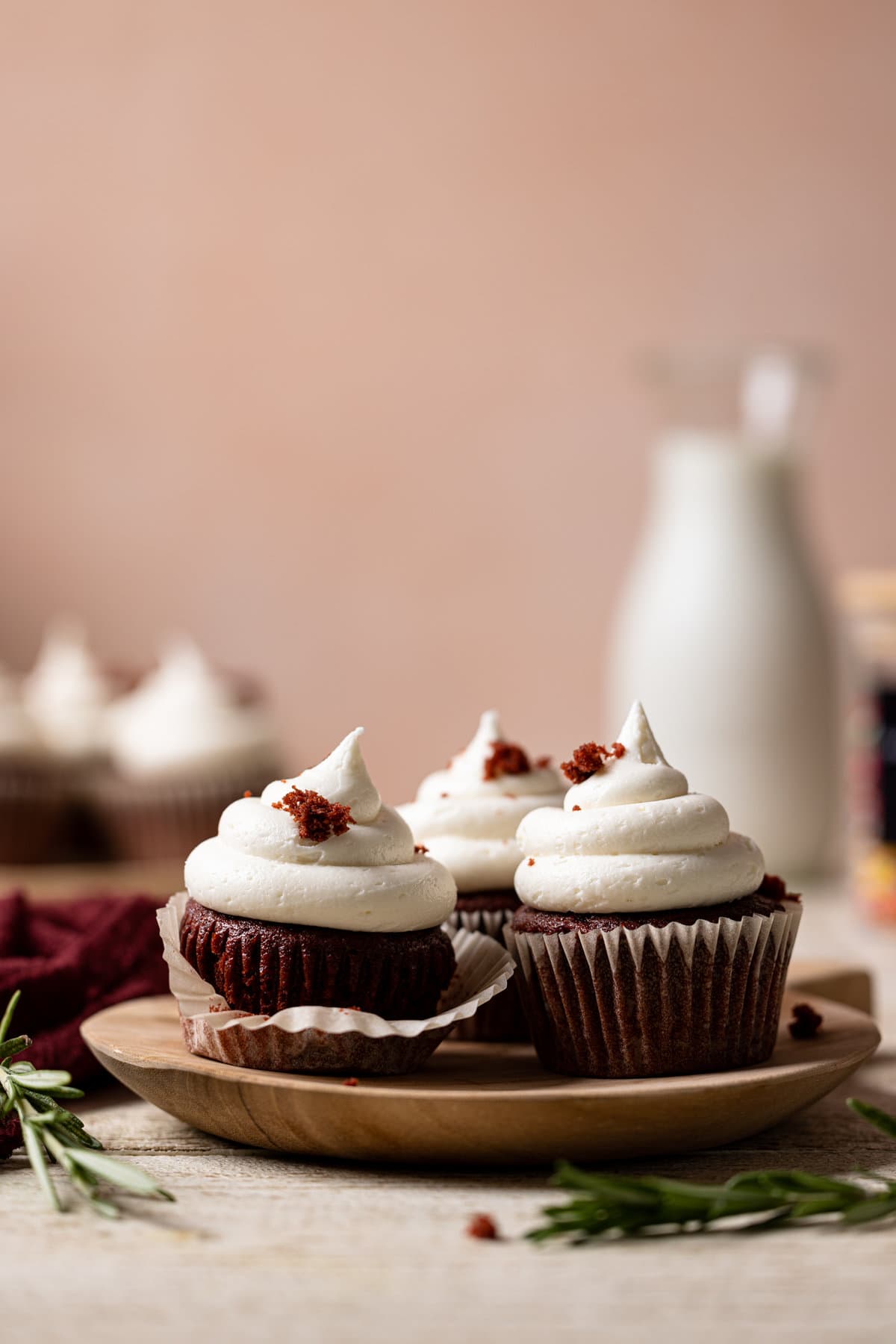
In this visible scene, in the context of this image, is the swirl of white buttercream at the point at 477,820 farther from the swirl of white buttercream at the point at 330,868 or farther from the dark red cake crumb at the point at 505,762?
the swirl of white buttercream at the point at 330,868

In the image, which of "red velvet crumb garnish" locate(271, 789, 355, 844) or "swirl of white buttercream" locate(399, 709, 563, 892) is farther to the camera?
"swirl of white buttercream" locate(399, 709, 563, 892)

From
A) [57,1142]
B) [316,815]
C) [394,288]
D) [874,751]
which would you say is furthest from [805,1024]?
[394,288]

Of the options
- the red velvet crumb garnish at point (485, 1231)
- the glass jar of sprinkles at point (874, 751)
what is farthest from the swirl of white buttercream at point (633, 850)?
the glass jar of sprinkles at point (874, 751)

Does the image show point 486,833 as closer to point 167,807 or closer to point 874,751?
point 874,751

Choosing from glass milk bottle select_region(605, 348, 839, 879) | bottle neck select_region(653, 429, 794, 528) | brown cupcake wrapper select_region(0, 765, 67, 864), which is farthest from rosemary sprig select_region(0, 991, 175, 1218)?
bottle neck select_region(653, 429, 794, 528)

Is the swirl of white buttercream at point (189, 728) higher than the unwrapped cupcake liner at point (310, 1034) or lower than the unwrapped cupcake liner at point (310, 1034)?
higher

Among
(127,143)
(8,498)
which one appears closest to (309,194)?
(127,143)

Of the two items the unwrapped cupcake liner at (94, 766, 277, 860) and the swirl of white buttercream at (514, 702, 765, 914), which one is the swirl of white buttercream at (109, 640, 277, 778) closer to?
the unwrapped cupcake liner at (94, 766, 277, 860)
